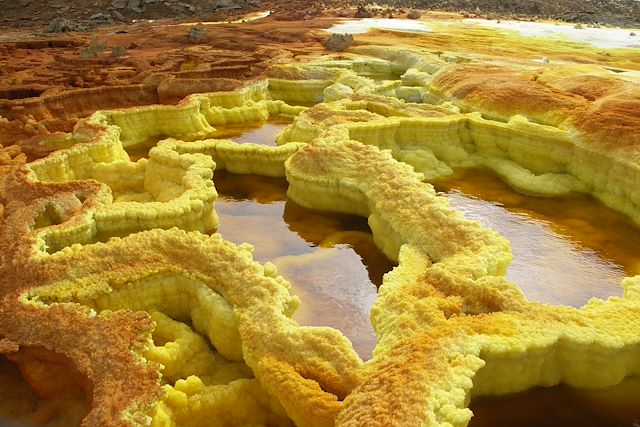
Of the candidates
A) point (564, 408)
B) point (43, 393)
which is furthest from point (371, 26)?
point (43, 393)

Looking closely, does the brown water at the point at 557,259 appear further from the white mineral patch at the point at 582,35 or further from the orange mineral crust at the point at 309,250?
the white mineral patch at the point at 582,35

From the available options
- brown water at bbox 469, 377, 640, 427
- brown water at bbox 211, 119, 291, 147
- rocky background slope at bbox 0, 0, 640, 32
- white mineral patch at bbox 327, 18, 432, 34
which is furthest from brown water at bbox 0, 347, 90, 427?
rocky background slope at bbox 0, 0, 640, 32

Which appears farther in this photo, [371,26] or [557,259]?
[371,26]

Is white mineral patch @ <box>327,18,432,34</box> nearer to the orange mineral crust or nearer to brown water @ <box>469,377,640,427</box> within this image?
the orange mineral crust

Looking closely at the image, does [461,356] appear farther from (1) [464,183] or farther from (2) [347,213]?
(1) [464,183]

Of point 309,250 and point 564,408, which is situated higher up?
point 564,408

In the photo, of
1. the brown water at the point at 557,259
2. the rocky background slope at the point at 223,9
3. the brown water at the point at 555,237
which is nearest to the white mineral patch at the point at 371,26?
the rocky background slope at the point at 223,9

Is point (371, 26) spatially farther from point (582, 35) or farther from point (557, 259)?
point (557, 259)

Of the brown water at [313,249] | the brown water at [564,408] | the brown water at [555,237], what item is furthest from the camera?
the brown water at [555,237]
